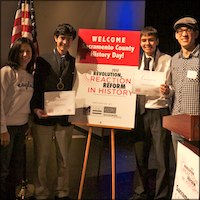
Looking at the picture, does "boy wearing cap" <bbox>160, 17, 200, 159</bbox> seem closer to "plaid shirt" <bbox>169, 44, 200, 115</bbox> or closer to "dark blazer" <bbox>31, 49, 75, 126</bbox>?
"plaid shirt" <bbox>169, 44, 200, 115</bbox>

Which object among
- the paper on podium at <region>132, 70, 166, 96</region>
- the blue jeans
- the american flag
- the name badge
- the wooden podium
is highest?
the american flag

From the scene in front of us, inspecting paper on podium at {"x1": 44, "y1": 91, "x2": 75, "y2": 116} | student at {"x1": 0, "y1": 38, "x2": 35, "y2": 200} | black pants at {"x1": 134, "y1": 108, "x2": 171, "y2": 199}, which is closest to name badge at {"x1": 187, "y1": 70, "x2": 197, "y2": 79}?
black pants at {"x1": 134, "y1": 108, "x2": 171, "y2": 199}

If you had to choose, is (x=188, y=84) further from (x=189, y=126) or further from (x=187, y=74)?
(x=189, y=126)

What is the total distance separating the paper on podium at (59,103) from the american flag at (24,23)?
3.61ft

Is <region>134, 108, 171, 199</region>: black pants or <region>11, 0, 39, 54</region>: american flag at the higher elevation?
<region>11, 0, 39, 54</region>: american flag

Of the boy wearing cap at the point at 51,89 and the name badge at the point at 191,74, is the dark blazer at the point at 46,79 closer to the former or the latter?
the boy wearing cap at the point at 51,89

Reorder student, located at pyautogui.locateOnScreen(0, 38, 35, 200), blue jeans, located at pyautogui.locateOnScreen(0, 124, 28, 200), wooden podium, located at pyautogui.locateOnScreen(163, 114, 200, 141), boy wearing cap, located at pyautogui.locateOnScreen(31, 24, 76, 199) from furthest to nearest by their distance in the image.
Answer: boy wearing cap, located at pyautogui.locateOnScreen(31, 24, 76, 199)
blue jeans, located at pyautogui.locateOnScreen(0, 124, 28, 200)
student, located at pyautogui.locateOnScreen(0, 38, 35, 200)
wooden podium, located at pyautogui.locateOnScreen(163, 114, 200, 141)

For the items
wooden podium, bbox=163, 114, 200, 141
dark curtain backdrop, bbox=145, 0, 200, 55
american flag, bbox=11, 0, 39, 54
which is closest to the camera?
wooden podium, bbox=163, 114, 200, 141

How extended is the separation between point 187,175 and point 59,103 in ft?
5.38

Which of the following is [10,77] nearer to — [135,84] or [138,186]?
[135,84]

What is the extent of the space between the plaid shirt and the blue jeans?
1262 millimetres

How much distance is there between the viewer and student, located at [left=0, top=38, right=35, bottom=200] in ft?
7.75

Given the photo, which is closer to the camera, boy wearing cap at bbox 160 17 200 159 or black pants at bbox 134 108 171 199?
boy wearing cap at bbox 160 17 200 159

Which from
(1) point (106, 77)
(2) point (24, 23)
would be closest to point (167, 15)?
(2) point (24, 23)
